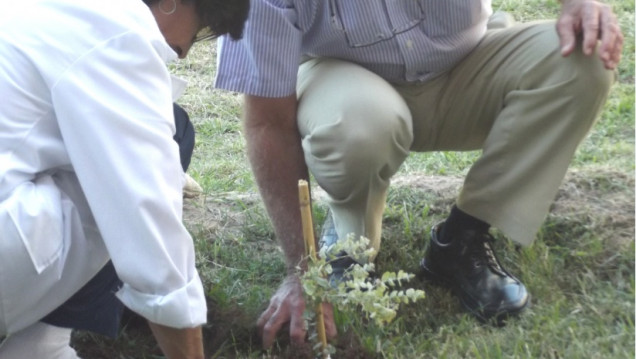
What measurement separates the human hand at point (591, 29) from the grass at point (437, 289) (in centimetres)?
67

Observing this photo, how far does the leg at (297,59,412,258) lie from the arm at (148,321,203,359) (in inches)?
36.5

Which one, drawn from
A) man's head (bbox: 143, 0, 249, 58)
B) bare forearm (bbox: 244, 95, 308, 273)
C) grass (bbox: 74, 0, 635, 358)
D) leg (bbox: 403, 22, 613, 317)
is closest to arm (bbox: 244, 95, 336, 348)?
bare forearm (bbox: 244, 95, 308, 273)

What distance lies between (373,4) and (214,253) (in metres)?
1.03

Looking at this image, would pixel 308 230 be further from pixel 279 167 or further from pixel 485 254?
pixel 485 254

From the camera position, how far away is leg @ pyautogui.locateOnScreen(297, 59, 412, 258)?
283 centimetres

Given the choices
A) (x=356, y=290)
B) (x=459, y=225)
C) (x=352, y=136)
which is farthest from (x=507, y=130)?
(x=356, y=290)

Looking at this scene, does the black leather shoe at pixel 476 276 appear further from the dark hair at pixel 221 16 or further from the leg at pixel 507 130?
the dark hair at pixel 221 16

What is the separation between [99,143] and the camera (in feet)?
6.07

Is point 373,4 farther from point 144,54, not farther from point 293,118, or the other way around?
point 144,54

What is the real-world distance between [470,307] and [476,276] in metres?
0.10

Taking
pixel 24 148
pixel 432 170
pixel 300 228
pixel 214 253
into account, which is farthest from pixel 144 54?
pixel 432 170

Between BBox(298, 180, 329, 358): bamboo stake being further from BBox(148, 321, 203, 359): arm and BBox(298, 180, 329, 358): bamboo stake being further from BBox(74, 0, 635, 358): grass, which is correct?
BBox(148, 321, 203, 359): arm

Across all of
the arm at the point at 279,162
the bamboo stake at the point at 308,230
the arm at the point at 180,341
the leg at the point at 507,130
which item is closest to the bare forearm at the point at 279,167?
the arm at the point at 279,162

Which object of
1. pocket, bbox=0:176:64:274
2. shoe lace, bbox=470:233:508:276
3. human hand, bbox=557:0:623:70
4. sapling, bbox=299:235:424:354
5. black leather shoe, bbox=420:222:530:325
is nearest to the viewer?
pocket, bbox=0:176:64:274
